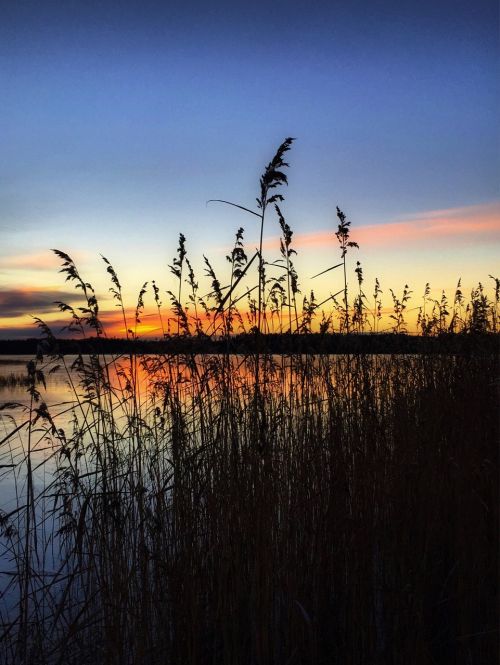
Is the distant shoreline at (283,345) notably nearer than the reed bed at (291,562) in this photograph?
No

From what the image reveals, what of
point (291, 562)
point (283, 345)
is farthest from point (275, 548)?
point (283, 345)

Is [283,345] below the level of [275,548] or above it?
above

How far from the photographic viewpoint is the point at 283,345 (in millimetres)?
5008

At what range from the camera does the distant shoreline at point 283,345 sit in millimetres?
4062

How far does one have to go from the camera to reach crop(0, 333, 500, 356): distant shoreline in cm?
406

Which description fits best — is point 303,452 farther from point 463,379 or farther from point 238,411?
point 463,379

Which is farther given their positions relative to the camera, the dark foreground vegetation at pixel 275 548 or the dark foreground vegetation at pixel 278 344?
the dark foreground vegetation at pixel 278 344

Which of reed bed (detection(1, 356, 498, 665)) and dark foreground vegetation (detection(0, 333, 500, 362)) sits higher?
dark foreground vegetation (detection(0, 333, 500, 362))

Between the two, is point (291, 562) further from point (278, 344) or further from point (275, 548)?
point (278, 344)

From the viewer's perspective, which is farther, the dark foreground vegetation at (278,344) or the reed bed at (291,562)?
the dark foreground vegetation at (278,344)

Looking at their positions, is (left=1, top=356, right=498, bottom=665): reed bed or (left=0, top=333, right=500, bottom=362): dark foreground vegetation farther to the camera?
(left=0, top=333, right=500, bottom=362): dark foreground vegetation

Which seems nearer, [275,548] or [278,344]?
[275,548]

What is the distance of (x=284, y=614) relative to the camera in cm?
318

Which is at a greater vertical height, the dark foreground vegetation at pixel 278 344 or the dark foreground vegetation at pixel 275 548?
the dark foreground vegetation at pixel 278 344
